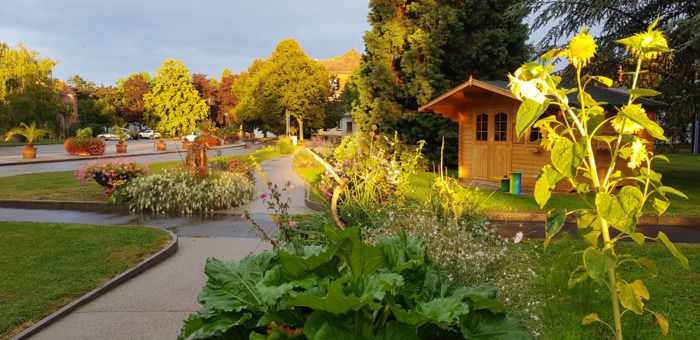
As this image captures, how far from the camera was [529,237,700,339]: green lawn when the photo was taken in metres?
3.08

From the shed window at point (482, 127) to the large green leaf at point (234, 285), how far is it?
535 inches

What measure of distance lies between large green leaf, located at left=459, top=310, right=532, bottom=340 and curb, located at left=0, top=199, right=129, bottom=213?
9.95 m

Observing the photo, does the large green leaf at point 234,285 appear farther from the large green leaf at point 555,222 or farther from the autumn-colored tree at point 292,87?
the autumn-colored tree at point 292,87

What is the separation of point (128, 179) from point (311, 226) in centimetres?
712

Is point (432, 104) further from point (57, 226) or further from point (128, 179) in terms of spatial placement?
point (57, 226)

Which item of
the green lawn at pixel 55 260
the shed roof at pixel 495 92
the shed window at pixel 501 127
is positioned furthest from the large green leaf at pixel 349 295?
the shed window at pixel 501 127

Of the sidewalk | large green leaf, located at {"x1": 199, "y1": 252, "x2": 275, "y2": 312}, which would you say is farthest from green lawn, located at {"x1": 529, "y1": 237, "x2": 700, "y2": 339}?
the sidewalk

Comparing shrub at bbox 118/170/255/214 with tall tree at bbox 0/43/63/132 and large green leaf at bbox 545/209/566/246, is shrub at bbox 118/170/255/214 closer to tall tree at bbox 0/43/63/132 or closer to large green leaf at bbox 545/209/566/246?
large green leaf at bbox 545/209/566/246

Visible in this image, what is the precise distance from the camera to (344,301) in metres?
1.72

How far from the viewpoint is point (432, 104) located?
1538 centimetres

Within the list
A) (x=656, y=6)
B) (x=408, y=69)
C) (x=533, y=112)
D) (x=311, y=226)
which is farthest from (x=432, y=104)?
(x=533, y=112)

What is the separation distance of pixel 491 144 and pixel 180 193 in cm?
928

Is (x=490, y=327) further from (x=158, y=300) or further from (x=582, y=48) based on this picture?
(x=158, y=300)

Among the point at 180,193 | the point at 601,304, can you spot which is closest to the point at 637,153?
the point at 601,304
